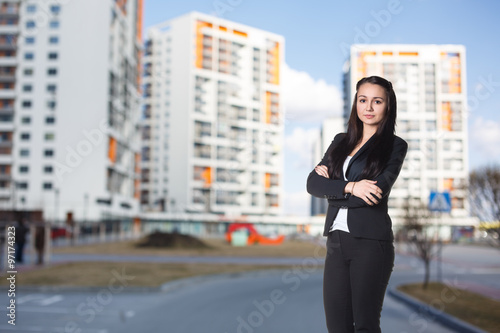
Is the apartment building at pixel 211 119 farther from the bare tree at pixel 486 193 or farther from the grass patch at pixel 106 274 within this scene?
the bare tree at pixel 486 193

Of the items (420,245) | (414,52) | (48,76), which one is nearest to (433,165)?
(414,52)

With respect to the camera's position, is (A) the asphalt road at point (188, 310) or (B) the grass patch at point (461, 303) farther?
(B) the grass patch at point (461, 303)

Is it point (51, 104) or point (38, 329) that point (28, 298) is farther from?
point (51, 104)

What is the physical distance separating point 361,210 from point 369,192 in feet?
0.38

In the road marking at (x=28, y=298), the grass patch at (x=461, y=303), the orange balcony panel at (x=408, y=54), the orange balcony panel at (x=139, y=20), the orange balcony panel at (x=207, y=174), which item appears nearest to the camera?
the grass patch at (x=461, y=303)

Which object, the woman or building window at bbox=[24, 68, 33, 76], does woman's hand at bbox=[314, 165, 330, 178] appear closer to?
the woman

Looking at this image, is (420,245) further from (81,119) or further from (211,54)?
(211,54)

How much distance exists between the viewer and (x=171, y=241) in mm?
36406

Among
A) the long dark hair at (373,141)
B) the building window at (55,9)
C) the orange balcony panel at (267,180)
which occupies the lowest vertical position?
the long dark hair at (373,141)

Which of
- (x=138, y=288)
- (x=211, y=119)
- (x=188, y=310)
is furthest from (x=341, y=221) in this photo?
(x=211, y=119)

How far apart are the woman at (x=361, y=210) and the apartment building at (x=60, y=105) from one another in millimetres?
62223

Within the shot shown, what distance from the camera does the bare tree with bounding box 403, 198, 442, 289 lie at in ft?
45.8

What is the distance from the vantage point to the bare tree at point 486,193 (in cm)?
1040

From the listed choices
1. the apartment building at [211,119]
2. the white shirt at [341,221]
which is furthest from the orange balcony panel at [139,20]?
the white shirt at [341,221]
